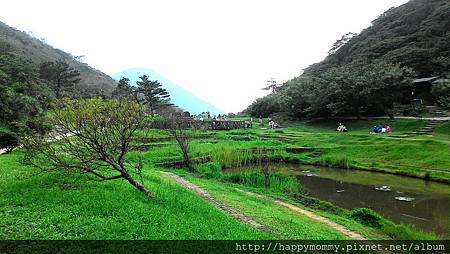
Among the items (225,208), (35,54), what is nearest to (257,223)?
(225,208)

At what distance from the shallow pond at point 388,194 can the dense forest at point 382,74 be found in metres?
12.1

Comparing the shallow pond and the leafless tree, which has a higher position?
the leafless tree

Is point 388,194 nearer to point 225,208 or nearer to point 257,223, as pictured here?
point 225,208

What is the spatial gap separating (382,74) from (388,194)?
24.9 m

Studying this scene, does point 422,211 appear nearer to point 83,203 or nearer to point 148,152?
point 83,203

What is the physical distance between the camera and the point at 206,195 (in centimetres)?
1505

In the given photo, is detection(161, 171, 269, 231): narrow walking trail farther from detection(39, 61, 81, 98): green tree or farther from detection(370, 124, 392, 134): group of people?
detection(39, 61, 81, 98): green tree

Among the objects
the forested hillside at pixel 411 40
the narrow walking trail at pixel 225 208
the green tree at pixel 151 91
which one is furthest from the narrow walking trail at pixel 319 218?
the green tree at pixel 151 91

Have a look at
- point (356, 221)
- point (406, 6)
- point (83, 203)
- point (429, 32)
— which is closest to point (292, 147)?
point (356, 221)

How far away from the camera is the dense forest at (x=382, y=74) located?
1569 inches

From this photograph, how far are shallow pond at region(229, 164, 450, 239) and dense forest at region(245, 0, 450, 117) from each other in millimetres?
12130

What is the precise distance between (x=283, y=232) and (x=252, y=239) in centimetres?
188

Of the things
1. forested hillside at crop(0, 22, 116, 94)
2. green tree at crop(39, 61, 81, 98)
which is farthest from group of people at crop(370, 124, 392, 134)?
forested hillside at crop(0, 22, 116, 94)

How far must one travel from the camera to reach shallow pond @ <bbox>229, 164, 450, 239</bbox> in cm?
1481
